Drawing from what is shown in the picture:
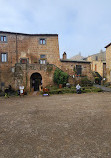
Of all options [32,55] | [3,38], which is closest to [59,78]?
[32,55]

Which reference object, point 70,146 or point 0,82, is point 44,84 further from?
point 70,146

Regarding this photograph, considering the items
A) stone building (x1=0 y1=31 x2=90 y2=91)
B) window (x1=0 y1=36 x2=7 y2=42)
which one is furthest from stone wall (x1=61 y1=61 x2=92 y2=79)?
window (x1=0 y1=36 x2=7 y2=42)

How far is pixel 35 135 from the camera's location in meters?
3.72

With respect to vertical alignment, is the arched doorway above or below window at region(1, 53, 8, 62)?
below

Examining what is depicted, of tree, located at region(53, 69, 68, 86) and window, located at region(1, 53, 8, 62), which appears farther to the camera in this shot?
window, located at region(1, 53, 8, 62)

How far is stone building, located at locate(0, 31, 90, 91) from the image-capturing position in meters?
15.0

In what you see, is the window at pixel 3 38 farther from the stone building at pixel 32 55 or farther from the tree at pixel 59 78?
the tree at pixel 59 78

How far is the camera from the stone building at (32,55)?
14969 millimetres

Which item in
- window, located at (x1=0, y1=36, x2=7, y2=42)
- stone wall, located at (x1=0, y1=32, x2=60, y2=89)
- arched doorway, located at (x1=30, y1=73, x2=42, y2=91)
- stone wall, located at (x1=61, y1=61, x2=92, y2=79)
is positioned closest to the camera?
arched doorway, located at (x1=30, y1=73, x2=42, y2=91)

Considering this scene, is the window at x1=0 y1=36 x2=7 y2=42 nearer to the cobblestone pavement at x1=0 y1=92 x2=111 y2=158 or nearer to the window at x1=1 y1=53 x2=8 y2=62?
the window at x1=1 y1=53 x2=8 y2=62

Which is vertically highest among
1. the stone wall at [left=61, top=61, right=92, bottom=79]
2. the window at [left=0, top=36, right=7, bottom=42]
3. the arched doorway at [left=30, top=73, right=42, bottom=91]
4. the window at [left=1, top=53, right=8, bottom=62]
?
the window at [left=0, top=36, right=7, bottom=42]

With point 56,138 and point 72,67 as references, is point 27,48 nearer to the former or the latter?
point 72,67

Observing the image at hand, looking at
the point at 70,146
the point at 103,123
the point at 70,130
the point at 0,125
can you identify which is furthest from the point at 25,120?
the point at 103,123

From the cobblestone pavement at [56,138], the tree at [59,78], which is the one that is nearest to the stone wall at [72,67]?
the tree at [59,78]
